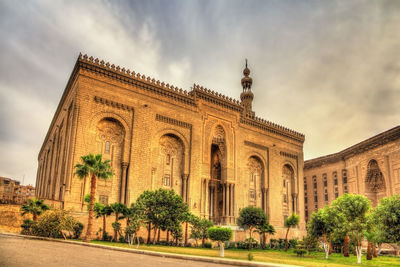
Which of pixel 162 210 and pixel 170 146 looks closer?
pixel 162 210

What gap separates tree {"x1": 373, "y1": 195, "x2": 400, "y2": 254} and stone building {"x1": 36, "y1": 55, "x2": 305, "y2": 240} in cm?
1642

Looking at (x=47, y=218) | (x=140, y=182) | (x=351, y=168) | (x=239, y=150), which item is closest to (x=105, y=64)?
(x=140, y=182)

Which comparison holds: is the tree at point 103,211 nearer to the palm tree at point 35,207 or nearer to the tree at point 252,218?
the palm tree at point 35,207

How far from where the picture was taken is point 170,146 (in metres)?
32.2

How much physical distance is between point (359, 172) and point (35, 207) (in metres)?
38.1

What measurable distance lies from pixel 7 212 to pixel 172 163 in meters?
13.7

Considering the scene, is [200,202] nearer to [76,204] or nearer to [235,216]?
[235,216]

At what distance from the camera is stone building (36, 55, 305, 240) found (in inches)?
1062

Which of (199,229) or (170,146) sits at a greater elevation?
(170,146)

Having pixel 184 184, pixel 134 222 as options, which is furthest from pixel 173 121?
pixel 134 222

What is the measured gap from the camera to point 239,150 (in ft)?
120

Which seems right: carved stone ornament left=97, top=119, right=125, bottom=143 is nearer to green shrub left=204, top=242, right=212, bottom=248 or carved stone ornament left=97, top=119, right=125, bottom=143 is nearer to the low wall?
the low wall

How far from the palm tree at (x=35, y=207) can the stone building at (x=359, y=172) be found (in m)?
35.1

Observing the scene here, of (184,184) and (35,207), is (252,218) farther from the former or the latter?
(35,207)
